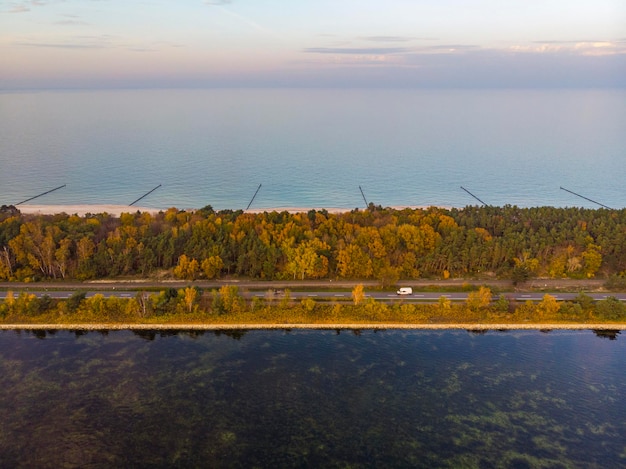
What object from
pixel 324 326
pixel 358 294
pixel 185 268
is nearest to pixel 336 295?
pixel 358 294

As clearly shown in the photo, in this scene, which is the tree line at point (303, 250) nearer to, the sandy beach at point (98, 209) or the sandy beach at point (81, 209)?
the sandy beach at point (81, 209)

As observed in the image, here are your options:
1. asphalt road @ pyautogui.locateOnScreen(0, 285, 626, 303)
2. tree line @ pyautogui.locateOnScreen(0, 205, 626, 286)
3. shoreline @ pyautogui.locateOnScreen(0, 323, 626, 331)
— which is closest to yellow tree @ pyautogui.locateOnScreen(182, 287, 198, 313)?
shoreline @ pyautogui.locateOnScreen(0, 323, 626, 331)

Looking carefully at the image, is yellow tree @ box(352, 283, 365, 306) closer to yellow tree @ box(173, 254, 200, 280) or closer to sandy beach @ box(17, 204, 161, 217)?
yellow tree @ box(173, 254, 200, 280)

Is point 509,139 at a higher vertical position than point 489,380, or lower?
higher

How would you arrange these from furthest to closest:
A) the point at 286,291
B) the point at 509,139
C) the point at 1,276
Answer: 1. the point at 509,139
2. the point at 1,276
3. the point at 286,291

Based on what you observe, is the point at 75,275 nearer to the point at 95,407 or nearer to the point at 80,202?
the point at 95,407

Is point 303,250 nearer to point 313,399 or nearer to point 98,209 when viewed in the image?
point 313,399

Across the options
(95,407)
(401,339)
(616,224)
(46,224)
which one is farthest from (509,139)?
(95,407)

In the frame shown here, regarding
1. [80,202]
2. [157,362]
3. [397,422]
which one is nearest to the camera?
[397,422]
